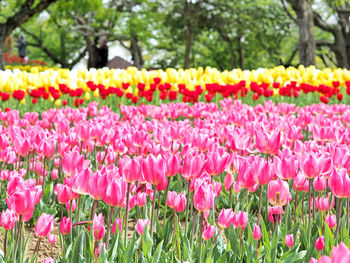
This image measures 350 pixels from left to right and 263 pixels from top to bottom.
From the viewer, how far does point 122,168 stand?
1980 millimetres

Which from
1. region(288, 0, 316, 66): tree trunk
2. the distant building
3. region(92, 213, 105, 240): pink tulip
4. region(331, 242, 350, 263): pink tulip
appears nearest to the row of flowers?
region(92, 213, 105, 240): pink tulip

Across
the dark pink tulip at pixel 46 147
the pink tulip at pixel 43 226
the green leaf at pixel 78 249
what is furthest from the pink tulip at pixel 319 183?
the dark pink tulip at pixel 46 147

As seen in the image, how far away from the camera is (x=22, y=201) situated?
1.78 m

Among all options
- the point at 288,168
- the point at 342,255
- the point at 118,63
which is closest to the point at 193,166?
the point at 288,168

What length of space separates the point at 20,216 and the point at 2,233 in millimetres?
1359

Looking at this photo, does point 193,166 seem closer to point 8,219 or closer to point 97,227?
point 97,227

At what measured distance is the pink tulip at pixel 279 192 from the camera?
2150 millimetres

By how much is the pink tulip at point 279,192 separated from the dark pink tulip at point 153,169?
0.59 metres

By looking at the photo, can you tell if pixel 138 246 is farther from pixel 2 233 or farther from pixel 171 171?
pixel 2 233

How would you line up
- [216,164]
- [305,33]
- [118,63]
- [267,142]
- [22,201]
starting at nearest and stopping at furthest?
[22,201] < [216,164] < [267,142] < [305,33] < [118,63]

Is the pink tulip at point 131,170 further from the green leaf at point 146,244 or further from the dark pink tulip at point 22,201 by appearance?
the dark pink tulip at point 22,201

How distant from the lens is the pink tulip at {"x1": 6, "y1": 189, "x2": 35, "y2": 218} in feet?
5.82

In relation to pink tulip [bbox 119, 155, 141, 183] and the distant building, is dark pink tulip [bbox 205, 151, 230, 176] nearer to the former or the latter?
pink tulip [bbox 119, 155, 141, 183]

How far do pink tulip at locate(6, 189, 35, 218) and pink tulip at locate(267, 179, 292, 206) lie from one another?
44.6 inches
